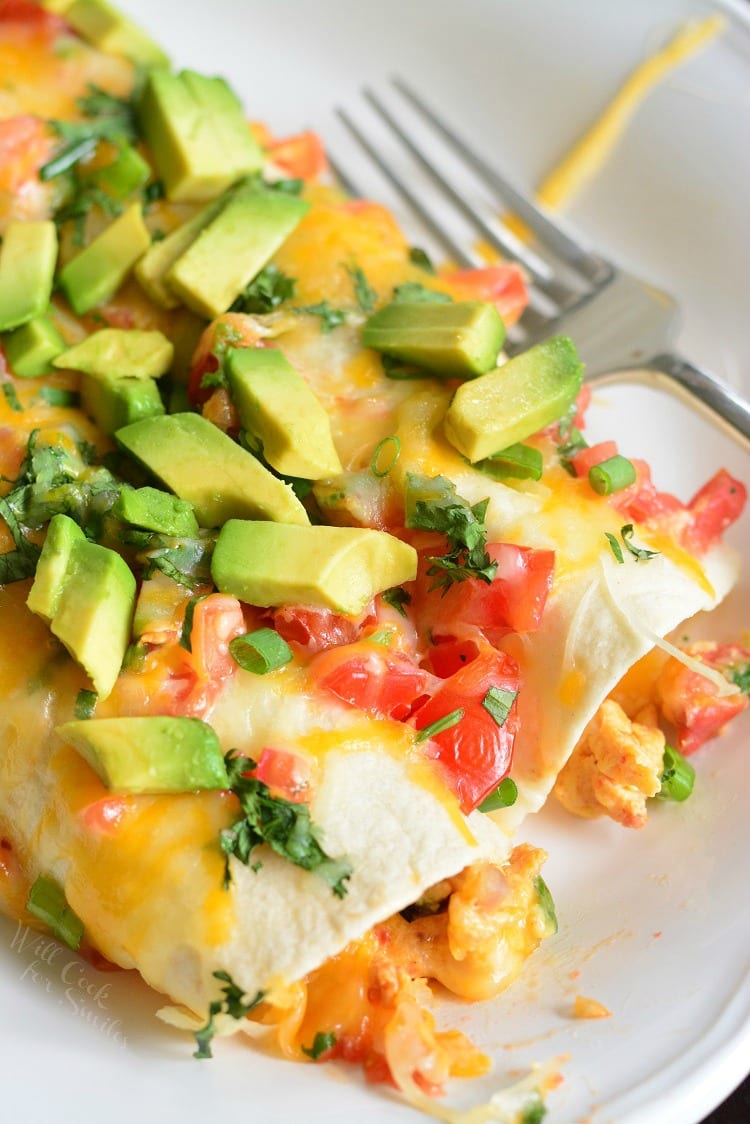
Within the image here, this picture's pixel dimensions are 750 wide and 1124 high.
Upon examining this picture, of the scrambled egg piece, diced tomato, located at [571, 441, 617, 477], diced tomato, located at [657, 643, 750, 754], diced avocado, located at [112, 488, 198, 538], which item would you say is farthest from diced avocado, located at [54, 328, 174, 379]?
diced tomato, located at [657, 643, 750, 754]

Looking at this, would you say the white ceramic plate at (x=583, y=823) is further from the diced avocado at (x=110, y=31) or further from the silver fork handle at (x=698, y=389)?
the diced avocado at (x=110, y=31)

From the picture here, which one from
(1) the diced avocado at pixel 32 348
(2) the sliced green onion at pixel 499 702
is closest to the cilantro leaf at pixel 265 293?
(1) the diced avocado at pixel 32 348

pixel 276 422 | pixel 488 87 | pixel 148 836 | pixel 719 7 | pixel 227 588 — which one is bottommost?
pixel 148 836

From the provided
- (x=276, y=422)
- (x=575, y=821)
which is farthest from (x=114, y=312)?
(x=575, y=821)

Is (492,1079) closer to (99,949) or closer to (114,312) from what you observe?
(99,949)

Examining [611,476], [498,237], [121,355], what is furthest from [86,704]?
[498,237]
